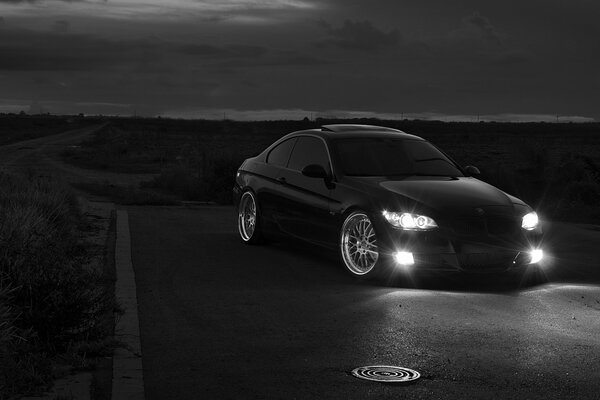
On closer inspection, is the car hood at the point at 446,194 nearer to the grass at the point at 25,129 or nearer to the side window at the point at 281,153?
the side window at the point at 281,153

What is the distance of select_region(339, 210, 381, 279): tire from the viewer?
33.3 ft

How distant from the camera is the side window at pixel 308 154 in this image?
11.6m

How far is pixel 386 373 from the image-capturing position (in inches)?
247

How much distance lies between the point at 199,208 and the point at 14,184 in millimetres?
4052

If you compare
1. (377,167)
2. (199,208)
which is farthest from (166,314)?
(199,208)

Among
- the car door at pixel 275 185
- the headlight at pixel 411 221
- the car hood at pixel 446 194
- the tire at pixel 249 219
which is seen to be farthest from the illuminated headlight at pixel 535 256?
the tire at pixel 249 219

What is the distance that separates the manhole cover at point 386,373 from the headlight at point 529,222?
4301 mm

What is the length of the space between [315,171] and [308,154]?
932mm

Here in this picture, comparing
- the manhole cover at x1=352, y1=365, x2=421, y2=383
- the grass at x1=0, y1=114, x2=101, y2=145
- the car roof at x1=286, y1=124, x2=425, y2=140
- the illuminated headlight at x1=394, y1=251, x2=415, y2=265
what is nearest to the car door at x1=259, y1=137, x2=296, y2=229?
the car roof at x1=286, y1=124, x2=425, y2=140

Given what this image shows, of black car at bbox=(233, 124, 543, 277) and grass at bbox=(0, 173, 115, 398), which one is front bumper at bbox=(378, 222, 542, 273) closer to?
black car at bbox=(233, 124, 543, 277)

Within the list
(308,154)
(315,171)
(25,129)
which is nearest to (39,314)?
(315,171)

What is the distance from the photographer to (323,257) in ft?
39.6

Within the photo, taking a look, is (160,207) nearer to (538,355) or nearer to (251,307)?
(251,307)

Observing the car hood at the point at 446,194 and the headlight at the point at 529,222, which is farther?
the headlight at the point at 529,222
